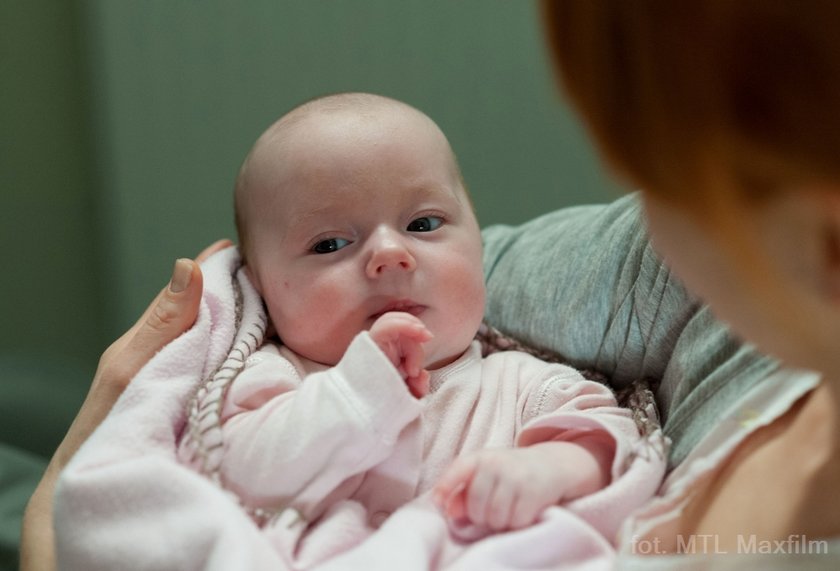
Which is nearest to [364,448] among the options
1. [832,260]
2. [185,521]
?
[185,521]

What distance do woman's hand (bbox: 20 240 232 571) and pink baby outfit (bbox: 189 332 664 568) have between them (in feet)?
0.37

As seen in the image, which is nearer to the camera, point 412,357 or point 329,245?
point 412,357

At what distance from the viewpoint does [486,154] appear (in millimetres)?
1678

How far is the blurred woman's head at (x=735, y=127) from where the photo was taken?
461 mm

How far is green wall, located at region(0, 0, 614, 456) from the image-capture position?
1.59 metres

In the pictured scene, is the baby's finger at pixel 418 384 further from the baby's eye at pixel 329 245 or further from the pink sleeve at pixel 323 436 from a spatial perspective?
the baby's eye at pixel 329 245

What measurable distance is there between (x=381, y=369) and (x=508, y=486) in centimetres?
14

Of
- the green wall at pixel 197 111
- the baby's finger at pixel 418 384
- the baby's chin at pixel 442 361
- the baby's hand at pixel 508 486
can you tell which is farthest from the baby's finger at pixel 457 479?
the green wall at pixel 197 111

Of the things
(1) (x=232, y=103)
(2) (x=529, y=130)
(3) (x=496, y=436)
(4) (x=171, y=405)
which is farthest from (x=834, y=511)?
(1) (x=232, y=103)

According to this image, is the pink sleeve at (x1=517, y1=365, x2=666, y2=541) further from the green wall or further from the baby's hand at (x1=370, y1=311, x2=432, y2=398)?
the green wall

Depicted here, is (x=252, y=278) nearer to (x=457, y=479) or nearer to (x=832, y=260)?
(x=457, y=479)

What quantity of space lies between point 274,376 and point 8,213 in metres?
0.89

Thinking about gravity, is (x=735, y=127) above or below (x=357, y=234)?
above

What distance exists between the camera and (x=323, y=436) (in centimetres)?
71
